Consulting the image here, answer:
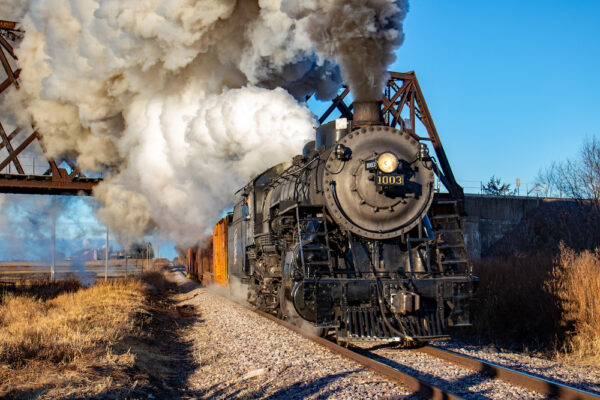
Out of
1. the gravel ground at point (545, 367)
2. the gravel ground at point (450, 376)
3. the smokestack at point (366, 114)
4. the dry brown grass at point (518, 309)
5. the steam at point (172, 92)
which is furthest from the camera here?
the steam at point (172, 92)

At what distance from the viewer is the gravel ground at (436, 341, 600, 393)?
6270mm

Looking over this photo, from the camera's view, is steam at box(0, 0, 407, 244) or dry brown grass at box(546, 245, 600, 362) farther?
steam at box(0, 0, 407, 244)

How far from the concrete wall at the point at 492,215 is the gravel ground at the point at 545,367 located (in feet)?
49.8

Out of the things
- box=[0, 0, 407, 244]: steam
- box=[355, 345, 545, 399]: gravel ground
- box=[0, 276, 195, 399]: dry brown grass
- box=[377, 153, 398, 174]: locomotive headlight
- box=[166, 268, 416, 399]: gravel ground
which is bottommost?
box=[355, 345, 545, 399]: gravel ground

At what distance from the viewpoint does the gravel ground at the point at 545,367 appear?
6.27m

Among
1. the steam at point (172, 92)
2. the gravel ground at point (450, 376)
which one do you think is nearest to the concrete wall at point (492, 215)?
the steam at point (172, 92)

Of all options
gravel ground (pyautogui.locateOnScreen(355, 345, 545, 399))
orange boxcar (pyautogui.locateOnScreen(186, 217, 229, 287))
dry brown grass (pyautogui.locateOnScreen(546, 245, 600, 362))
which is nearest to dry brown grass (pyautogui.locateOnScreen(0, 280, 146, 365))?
orange boxcar (pyautogui.locateOnScreen(186, 217, 229, 287))

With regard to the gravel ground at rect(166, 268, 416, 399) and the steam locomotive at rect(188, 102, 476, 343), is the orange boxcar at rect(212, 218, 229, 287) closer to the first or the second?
the gravel ground at rect(166, 268, 416, 399)

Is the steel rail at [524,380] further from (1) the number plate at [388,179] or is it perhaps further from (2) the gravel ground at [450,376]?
(1) the number plate at [388,179]

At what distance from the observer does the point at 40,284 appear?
2256cm

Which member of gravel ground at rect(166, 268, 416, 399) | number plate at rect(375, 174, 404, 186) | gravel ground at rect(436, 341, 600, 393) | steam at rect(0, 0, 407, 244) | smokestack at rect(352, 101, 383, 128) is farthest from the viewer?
steam at rect(0, 0, 407, 244)

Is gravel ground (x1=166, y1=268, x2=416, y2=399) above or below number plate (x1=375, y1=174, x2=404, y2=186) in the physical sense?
below

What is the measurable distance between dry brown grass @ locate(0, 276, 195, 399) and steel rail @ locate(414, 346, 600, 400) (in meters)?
3.55

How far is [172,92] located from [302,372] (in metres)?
13.1
